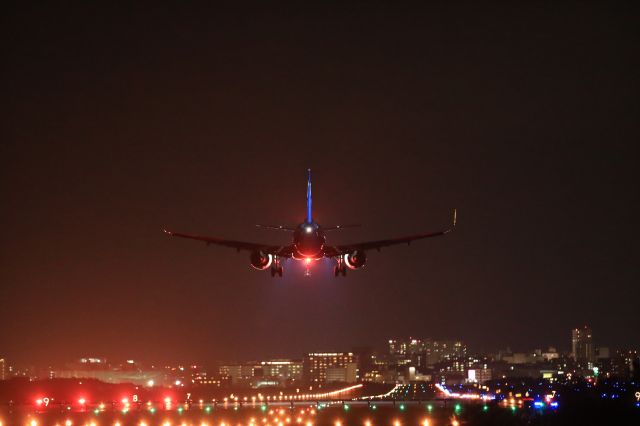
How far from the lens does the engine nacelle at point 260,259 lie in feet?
261

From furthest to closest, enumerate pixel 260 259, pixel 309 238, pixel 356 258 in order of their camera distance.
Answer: pixel 260 259 → pixel 356 258 → pixel 309 238

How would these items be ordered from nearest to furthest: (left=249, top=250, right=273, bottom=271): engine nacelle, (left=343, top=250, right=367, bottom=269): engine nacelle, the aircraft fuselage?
1. the aircraft fuselage
2. (left=343, top=250, right=367, bottom=269): engine nacelle
3. (left=249, top=250, right=273, bottom=271): engine nacelle

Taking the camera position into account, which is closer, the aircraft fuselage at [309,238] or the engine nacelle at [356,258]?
the aircraft fuselage at [309,238]

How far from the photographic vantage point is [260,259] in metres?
79.6

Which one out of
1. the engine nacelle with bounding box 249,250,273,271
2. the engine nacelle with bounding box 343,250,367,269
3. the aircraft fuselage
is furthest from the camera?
the engine nacelle with bounding box 249,250,273,271

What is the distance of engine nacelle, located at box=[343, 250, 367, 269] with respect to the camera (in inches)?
3125

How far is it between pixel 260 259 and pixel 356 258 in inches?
313

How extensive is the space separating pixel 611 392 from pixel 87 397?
91.6m

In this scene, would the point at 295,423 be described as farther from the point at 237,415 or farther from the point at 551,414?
the point at 551,414

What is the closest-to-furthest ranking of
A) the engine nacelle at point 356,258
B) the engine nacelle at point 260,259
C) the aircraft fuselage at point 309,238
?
1. the aircraft fuselage at point 309,238
2. the engine nacelle at point 356,258
3. the engine nacelle at point 260,259

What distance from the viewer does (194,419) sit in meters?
91.9

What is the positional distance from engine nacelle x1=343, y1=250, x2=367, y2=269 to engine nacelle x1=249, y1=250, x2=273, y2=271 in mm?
6499

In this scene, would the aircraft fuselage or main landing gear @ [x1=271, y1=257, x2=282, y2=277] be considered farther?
main landing gear @ [x1=271, y1=257, x2=282, y2=277]

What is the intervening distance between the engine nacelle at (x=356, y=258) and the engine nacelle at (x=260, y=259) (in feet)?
21.3
